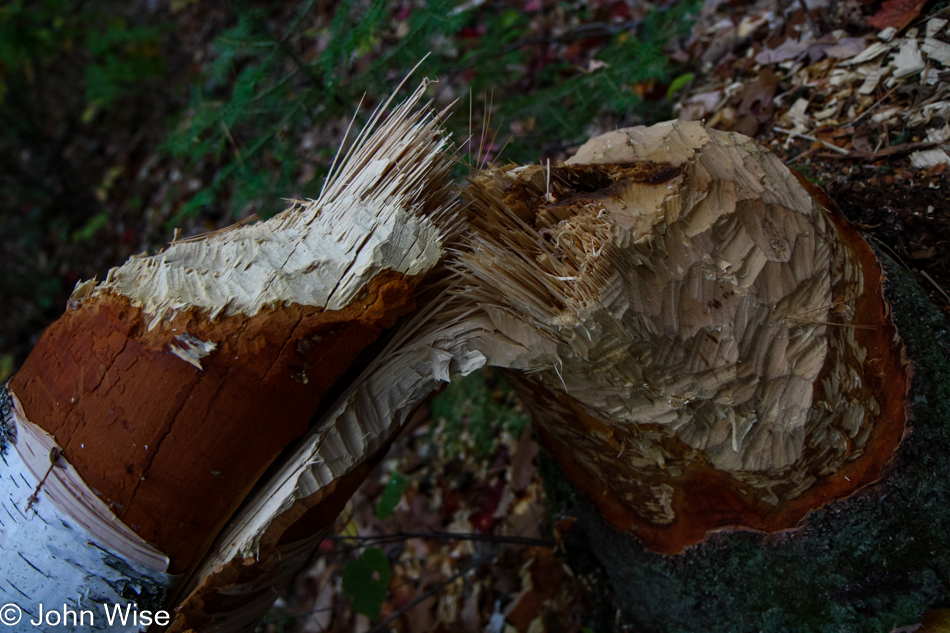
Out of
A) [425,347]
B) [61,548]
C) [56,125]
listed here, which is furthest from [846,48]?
[56,125]

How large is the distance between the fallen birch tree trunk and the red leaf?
1018 mm

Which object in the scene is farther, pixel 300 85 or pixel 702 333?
pixel 300 85

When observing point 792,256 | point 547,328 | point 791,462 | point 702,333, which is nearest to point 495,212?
point 547,328

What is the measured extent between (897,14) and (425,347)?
183 centimetres

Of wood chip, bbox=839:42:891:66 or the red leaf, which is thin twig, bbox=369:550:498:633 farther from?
the red leaf

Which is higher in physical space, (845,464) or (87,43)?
(87,43)

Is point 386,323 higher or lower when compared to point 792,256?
higher

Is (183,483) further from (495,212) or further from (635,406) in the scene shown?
(635,406)

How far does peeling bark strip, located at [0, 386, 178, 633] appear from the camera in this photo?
106cm

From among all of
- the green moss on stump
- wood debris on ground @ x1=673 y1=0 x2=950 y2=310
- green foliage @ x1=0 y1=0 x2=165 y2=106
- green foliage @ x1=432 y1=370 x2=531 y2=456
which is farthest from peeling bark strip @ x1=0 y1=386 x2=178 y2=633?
green foliage @ x1=0 y1=0 x2=165 y2=106

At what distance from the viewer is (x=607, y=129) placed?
2.62m

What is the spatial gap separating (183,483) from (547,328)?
75 cm

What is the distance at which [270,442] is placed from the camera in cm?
111

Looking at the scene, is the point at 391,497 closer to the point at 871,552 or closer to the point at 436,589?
the point at 436,589
